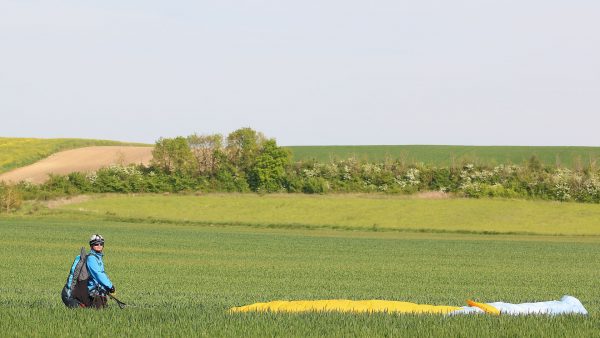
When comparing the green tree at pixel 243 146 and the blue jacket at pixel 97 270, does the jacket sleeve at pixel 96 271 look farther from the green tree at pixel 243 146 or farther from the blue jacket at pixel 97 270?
the green tree at pixel 243 146

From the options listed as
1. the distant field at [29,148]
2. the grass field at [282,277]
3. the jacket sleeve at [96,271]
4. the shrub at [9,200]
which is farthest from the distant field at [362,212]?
the jacket sleeve at [96,271]

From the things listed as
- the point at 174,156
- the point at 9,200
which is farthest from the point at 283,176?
the point at 9,200

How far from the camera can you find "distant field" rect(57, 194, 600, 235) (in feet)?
211

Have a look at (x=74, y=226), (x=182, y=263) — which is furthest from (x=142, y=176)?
(x=182, y=263)

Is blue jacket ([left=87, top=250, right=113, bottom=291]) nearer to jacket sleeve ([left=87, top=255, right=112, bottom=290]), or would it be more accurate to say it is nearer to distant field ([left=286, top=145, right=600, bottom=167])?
jacket sleeve ([left=87, top=255, right=112, bottom=290])

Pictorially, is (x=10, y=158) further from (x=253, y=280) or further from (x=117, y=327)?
(x=117, y=327)

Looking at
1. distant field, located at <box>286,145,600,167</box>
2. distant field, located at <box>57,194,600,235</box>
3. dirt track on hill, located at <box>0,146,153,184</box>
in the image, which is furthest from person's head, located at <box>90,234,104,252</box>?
distant field, located at <box>286,145,600,167</box>

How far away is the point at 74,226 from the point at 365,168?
29.1 m

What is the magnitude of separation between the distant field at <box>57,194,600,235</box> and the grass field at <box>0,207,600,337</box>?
12.6ft

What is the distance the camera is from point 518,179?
251 ft

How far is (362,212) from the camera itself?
69312 mm

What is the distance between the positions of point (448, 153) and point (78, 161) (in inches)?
1508

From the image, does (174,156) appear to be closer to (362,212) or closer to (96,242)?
(362,212)

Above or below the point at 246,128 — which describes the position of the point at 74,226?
below
